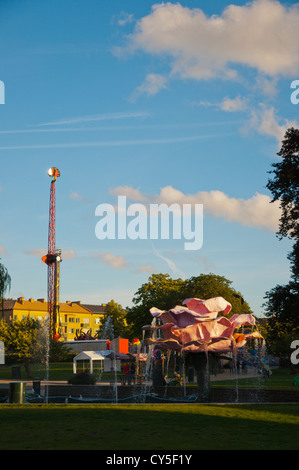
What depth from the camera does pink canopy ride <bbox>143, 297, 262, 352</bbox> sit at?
24.2 metres

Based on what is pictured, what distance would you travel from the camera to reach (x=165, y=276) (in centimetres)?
8306

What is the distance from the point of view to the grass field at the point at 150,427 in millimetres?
12945

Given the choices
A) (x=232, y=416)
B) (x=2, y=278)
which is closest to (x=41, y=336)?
(x=2, y=278)

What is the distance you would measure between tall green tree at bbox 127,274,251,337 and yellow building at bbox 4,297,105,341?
77.7 meters

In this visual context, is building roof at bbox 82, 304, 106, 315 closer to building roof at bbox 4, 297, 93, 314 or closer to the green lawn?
building roof at bbox 4, 297, 93, 314

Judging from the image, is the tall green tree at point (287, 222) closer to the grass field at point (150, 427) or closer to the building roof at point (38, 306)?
the grass field at point (150, 427)

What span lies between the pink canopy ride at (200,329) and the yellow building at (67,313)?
134 meters

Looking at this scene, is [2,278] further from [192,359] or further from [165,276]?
[165,276]

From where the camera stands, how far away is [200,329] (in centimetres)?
2427

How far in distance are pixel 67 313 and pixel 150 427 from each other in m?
162

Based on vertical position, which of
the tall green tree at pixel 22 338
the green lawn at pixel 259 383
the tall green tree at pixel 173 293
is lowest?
the green lawn at pixel 259 383
